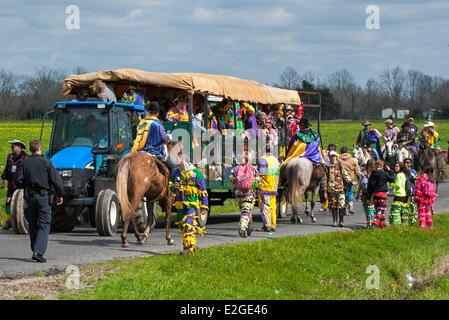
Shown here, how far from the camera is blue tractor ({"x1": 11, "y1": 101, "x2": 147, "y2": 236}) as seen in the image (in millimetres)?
20375

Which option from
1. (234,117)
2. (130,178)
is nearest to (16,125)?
(234,117)

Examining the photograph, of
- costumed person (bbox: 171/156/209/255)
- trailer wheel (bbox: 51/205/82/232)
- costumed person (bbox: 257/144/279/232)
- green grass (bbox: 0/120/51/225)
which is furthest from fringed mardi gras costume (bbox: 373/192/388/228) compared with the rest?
green grass (bbox: 0/120/51/225)

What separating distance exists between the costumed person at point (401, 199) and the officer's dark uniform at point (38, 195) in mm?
9479

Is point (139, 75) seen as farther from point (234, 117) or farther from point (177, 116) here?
point (234, 117)

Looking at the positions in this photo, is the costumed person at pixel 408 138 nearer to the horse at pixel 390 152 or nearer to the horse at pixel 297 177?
the horse at pixel 390 152

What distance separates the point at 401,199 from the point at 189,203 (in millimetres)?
8474

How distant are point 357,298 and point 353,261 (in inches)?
151

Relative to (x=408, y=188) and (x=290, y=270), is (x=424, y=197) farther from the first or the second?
(x=290, y=270)

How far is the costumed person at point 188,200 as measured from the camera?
15.9m

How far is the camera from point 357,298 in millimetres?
14625

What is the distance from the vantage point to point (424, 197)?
22906 mm

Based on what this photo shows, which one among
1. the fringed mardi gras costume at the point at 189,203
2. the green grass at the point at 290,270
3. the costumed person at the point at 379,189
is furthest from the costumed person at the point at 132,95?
the fringed mardi gras costume at the point at 189,203

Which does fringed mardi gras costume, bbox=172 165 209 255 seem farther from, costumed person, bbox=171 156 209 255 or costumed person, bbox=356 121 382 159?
costumed person, bbox=356 121 382 159

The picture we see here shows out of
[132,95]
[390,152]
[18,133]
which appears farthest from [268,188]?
[18,133]
